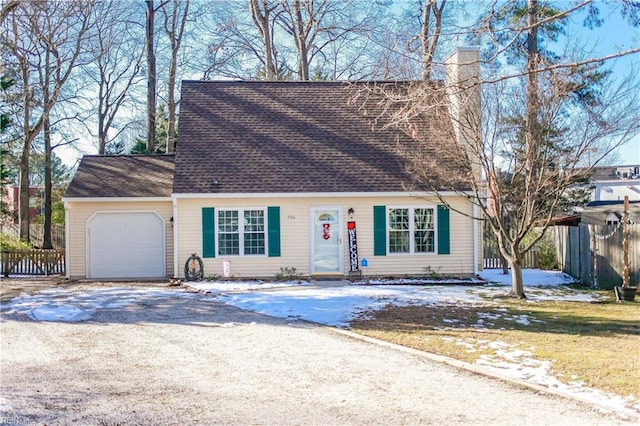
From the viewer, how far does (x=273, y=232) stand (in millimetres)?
17750

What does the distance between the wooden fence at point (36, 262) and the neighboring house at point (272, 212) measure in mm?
1854

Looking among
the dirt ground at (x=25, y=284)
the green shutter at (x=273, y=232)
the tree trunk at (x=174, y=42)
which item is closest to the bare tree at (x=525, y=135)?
the green shutter at (x=273, y=232)

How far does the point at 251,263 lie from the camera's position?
17.7 meters

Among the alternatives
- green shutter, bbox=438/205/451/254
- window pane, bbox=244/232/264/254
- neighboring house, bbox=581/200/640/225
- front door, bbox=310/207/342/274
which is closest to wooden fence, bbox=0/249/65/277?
window pane, bbox=244/232/264/254

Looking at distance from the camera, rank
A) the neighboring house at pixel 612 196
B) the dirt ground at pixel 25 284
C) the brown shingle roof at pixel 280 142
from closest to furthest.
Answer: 1. the dirt ground at pixel 25 284
2. the neighboring house at pixel 612 196
3. the brown shingle roof at pixel 280 142

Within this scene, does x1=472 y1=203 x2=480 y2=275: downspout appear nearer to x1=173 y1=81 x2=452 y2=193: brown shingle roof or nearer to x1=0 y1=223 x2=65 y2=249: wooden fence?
x1=173 y1=81 x2=452 y2=193: brown shingle roof

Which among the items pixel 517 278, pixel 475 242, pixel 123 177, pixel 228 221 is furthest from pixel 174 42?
pixel 517 278

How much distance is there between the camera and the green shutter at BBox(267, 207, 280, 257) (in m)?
17.8

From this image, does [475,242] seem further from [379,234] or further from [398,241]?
[379,234]

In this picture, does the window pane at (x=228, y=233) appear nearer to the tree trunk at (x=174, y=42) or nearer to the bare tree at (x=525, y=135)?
the bare tree at (x=525, y=135)

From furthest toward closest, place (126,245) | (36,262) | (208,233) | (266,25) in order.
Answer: (266,25) → (36,262) → (126,245) → (208,233)

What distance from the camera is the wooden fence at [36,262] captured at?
2011cm

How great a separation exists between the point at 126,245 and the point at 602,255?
1374cm

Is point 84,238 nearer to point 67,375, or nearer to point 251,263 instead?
point 251,263
